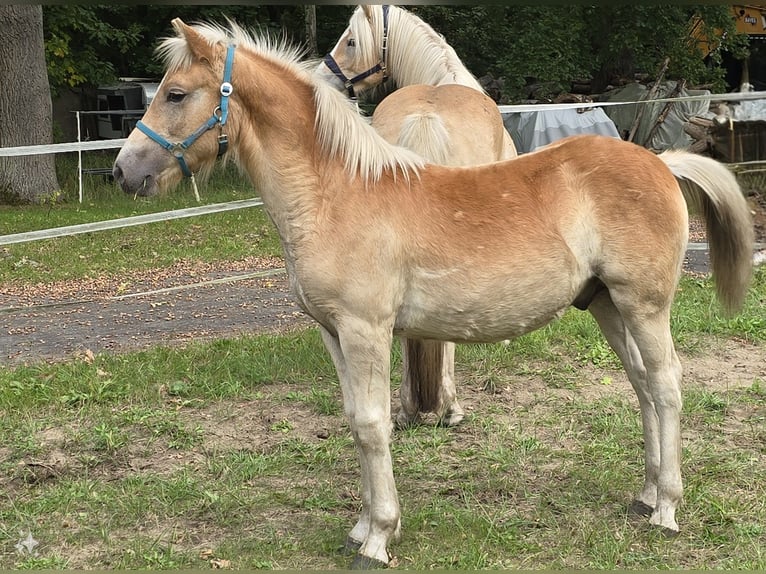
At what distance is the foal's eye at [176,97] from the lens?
10.7 ft

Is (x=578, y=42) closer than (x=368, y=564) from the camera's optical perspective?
No

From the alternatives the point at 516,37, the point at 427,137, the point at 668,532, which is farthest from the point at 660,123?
the point at 668,532

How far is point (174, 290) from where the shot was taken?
8219 millimetres

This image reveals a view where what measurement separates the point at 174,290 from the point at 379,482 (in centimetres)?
533

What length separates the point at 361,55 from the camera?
5.75 m

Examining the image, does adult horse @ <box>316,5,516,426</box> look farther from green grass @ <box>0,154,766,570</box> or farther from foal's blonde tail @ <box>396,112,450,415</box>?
green grass @ <box>0,154,766,570</box>

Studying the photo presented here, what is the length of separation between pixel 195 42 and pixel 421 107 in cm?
187

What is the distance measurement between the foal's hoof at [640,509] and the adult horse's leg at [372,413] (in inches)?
44.2

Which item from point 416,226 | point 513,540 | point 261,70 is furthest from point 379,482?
point 261,70

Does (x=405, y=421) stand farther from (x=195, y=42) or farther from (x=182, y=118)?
(x=195, y=42)

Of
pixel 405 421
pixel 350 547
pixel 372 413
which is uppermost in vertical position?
pixel 372 413

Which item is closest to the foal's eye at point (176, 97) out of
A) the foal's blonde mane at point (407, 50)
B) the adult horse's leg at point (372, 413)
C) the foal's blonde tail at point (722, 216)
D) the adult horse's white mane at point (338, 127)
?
the adult horse's white mane at point (338, 127)

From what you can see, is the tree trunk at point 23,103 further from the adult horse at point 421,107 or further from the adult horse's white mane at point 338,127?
the adult horse's white mane at point 338,127

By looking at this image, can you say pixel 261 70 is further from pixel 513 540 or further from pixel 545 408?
pixel 545 408
